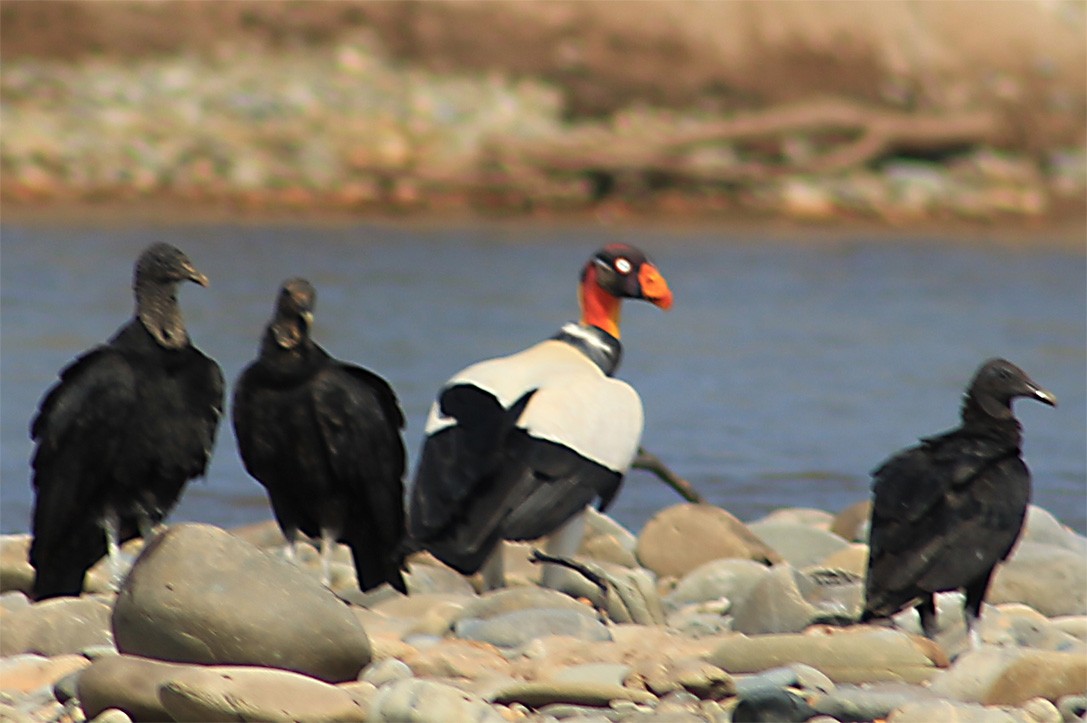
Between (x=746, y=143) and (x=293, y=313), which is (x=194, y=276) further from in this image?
(x=746, y=143)

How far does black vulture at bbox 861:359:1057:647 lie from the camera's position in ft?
19.4

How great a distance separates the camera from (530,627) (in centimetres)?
590

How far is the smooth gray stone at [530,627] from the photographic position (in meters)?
5.87

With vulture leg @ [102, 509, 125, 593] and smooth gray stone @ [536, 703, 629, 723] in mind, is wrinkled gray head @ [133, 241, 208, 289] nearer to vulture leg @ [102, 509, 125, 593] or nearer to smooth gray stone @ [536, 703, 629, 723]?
vulture leg @ [102, 509, 125, 593]

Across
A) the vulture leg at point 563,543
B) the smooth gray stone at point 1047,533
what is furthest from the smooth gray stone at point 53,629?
the smooth gray stone at point 1047,533

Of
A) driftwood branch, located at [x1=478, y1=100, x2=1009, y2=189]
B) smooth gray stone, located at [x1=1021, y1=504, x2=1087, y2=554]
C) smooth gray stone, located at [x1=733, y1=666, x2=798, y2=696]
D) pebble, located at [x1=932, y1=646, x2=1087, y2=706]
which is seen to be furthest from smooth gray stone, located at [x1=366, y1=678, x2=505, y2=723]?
driftwood branch, located at [x1=478, y1=100, x2=1009, y2=189]

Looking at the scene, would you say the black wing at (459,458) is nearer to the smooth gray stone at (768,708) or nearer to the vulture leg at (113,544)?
the vulture leg at (113,544)

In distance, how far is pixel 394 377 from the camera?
43.2ft

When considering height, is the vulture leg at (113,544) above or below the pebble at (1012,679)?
below

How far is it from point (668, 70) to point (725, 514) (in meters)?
22.8

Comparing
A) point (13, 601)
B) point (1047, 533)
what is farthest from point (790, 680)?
point (1047, 533)

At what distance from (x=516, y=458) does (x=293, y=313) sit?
923mm

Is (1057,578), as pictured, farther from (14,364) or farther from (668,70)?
(668,70)

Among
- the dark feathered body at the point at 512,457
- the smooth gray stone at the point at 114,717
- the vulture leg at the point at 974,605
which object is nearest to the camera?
the smooth gray stone at the point at 114,717
